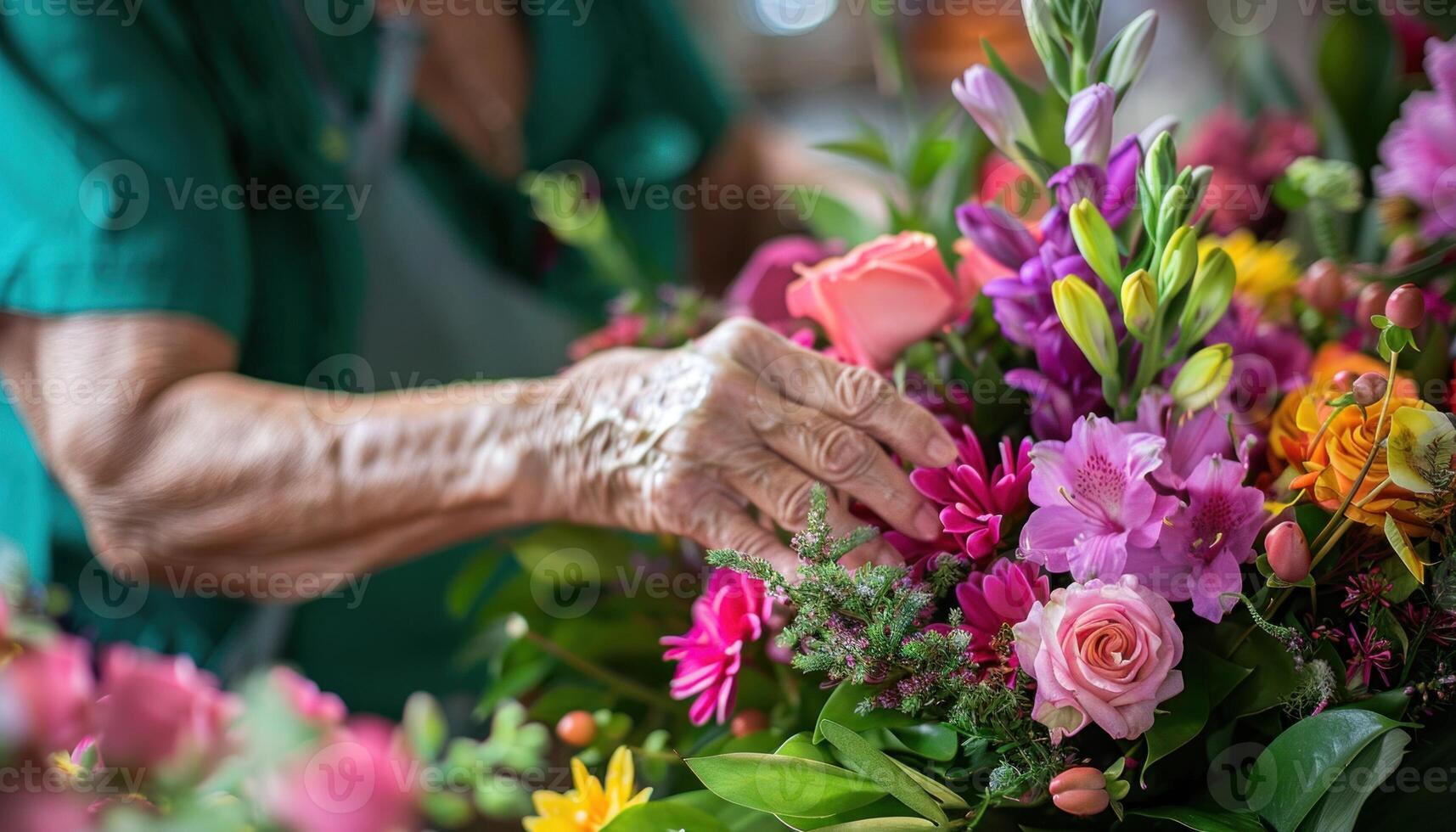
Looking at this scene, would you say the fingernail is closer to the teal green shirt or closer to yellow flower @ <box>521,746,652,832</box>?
yellow flower @ <box>521,746,652,832</box>

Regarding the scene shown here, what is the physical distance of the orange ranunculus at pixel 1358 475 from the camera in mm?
315

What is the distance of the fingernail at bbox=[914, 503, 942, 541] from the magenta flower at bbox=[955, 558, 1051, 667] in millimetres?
28

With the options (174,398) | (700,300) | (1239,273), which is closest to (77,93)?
(174,398)

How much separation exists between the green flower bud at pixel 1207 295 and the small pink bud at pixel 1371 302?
0.12 meters

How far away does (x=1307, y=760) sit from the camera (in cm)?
31

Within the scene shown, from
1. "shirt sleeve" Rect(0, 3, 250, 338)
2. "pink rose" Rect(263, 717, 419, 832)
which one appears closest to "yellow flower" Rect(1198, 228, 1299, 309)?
"pink rose" Rect(263, 717, 419, 832)

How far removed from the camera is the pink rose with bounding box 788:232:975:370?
1.27 ft

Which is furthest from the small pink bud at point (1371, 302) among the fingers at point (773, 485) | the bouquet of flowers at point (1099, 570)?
the fingers at point (773, 485)

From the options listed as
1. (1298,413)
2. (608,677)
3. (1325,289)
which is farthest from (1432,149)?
(608,677)

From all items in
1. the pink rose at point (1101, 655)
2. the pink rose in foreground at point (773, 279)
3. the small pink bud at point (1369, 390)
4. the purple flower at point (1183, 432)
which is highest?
the pink rose in foreground at point (773, 279)

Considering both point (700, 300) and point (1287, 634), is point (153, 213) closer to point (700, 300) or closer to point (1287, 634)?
point (700, 300)

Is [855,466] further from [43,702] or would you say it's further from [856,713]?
[43,702]

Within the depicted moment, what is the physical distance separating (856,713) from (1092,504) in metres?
0.10

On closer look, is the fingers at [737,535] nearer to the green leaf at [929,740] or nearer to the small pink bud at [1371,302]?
the green leaf at [929,740]
